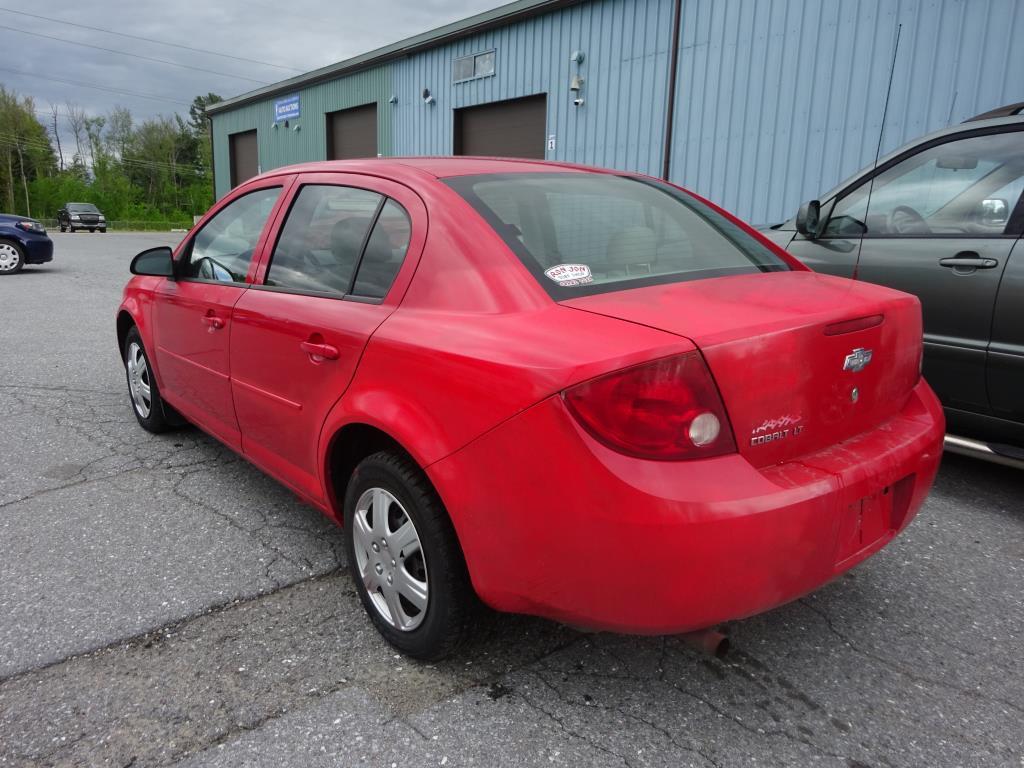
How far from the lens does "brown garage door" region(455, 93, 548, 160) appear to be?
1294cm

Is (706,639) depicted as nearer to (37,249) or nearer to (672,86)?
(672,86)

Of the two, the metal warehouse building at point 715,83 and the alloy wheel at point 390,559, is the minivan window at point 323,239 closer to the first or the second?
the alloy wheel at point 390,559

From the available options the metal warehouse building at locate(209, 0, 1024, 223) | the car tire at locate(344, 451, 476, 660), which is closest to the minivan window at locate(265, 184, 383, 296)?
the car tire at locate(344, 451, 476, 660)

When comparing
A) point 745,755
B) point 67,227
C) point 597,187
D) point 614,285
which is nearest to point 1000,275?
point 597,187

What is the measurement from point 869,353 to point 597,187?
115 centimetres

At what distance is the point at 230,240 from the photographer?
338 centimetres

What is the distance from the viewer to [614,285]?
2.14m

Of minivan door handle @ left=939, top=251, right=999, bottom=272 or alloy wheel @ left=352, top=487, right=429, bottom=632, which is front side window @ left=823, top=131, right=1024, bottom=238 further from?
alloy wheel @ left=352, top=487, right=429, bottom=632

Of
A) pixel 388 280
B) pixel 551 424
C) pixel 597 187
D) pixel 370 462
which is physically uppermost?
pixel 597 187

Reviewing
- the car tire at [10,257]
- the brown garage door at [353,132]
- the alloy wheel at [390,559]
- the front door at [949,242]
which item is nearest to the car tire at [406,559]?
the alloy wheel at [390,559]

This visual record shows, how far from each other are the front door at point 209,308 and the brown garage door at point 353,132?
1418 centimetres

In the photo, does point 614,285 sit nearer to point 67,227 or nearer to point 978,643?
point 978,643

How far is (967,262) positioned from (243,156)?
25.4 meters

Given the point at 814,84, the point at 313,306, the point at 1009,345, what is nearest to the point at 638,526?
the point at 313,306
